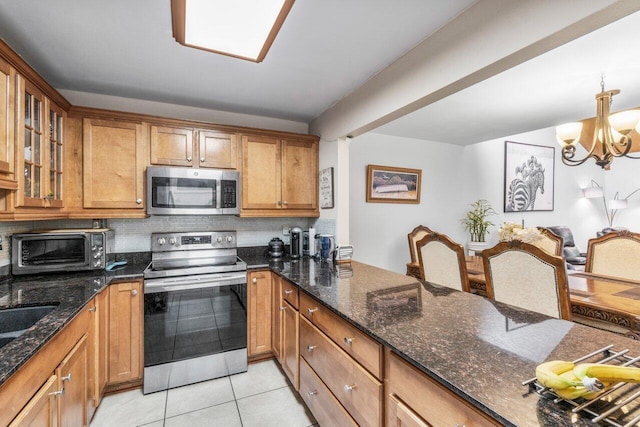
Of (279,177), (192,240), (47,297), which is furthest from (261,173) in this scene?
(47,297)

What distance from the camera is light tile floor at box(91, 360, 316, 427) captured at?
1843 millimetres

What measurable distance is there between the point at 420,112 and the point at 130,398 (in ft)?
11.3

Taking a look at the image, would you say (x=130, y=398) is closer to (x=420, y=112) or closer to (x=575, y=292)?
(x=575, y=292)

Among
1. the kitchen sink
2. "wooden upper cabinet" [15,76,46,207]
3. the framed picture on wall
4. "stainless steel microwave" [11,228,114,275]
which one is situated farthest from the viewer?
the framed picture on wall

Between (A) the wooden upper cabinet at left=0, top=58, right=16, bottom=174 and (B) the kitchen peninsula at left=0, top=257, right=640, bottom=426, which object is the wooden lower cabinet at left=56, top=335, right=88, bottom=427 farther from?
(A) the wooden upper cabinet at left=0, top=58, right=16, bottom=174

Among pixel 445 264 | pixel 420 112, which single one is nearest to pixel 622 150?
pixel 420 112

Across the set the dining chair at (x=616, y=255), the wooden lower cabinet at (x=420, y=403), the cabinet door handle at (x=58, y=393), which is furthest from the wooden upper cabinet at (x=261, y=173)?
the dining chair at (x=616, y=255)

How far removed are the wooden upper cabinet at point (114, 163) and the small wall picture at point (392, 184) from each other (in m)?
2.44

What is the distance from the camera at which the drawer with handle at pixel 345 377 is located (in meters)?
1.17

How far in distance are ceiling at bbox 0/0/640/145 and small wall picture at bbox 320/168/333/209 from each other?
618 mm

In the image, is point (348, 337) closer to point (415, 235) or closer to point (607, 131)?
point (415, 235)

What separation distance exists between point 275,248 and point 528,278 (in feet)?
6.52

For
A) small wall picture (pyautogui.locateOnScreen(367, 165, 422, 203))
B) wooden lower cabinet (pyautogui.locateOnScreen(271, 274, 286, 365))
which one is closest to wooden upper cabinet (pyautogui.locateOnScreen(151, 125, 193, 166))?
wooden lower cabinet (pyautogui.locateOnScreen(271, 274, 286, 365))

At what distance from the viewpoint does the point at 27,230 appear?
2195 millimetres
